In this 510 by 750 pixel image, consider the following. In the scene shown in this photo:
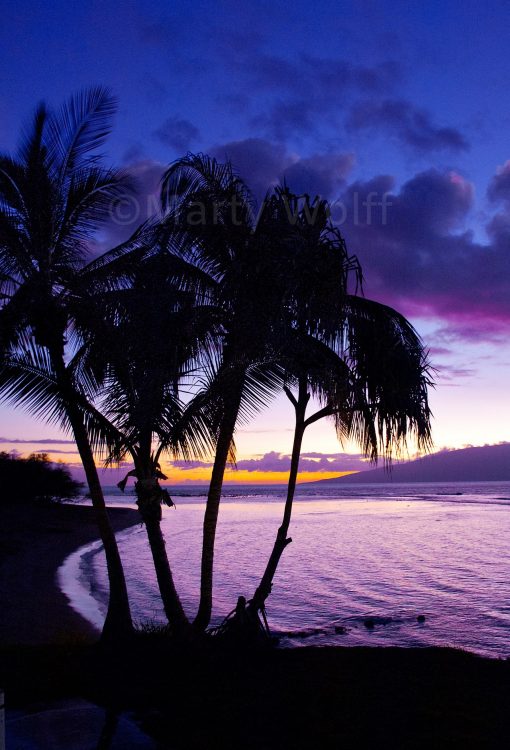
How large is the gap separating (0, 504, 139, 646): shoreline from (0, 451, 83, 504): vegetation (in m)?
2.03

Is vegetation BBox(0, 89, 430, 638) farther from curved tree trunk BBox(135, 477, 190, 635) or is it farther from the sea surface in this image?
the sea surface

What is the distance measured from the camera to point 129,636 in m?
9.57

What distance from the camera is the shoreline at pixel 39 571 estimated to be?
1264cm

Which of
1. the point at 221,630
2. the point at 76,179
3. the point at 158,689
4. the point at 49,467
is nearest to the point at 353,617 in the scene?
the point at 221,630

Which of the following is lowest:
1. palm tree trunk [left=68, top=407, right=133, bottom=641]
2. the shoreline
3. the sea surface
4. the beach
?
the sea surface

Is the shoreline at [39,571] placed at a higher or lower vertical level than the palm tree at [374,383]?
lower

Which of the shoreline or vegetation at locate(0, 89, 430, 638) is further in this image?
the shoreline

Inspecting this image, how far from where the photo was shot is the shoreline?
12.6 m

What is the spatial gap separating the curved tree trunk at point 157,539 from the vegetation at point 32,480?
132 ft

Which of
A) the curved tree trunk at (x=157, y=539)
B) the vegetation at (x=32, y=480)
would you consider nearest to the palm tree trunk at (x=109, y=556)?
the curved tree trunk at (x=157, y=539)

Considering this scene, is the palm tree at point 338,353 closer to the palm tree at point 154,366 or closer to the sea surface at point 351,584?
the palm tree at point 154,366

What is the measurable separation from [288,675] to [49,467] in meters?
48.4

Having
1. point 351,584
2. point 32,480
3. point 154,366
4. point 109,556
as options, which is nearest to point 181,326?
point 154,366

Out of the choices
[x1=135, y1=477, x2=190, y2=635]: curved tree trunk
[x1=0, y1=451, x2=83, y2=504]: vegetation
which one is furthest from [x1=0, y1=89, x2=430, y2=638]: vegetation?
[x1=0, y1=451, x2=83, y2=504]: vegetation
